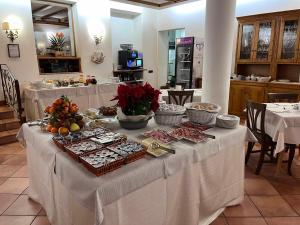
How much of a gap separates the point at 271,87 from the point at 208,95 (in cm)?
248

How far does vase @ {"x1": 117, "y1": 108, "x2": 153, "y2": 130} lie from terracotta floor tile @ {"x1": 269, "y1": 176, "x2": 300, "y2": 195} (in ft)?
5.88

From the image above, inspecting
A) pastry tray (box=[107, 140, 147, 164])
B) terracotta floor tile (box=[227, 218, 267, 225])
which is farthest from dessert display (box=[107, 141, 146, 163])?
terracotta floor tile (box=[227, 218, 267, 225])

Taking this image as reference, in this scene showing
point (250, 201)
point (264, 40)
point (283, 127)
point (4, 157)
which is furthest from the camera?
point (264, 40)

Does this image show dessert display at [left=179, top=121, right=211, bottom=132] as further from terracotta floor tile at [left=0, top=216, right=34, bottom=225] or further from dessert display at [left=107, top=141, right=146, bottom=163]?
terracotta floor tile at [left=0, top=216, right=34, bottom=225]

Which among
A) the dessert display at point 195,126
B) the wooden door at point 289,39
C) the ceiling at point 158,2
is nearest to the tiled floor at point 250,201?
the dessert display at point 195,126

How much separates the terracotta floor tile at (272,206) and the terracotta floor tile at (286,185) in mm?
172

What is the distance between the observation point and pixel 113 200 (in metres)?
1.19

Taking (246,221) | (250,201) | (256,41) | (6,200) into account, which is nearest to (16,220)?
(6,200)

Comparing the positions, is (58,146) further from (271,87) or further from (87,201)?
(271,87)

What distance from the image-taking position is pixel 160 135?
1711mm

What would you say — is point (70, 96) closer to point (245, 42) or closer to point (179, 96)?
point (179, 96)

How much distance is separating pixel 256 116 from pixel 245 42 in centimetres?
309

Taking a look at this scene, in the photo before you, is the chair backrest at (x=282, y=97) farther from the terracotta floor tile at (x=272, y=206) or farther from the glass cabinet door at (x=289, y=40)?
the terracotta floor tile at (x=272, y=206)

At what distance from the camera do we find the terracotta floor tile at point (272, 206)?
216 cm
